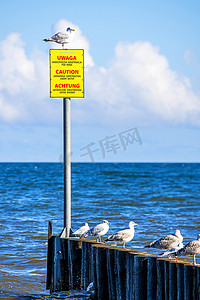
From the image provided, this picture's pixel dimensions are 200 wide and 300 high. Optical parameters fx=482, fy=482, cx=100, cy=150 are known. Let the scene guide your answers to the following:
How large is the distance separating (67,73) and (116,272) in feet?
11.2

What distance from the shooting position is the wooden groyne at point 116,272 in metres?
6.12

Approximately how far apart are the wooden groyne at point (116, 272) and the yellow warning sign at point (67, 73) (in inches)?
98.3

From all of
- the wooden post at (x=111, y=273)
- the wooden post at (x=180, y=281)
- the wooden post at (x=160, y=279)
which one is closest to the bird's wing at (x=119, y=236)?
the wooden post at (x=111, y=273)

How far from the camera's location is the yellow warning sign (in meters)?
8.24

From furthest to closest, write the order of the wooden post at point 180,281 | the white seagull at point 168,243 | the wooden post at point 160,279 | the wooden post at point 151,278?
1. the white seagull at point 168,243
2. the wooden post at point 151,278
3. the wooden post at point 160,279
4. the wooden post at point 180,281

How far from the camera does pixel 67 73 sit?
326 inches

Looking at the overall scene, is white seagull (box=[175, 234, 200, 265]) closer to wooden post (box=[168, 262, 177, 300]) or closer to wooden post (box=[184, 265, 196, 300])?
wooden post (box=[168, 262, 177, 300])

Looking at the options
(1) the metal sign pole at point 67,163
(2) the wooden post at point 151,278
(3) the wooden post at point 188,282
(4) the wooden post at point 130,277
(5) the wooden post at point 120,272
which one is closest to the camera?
(3) the wooden post at point 188,282

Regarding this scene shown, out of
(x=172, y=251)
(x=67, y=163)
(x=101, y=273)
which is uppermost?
(x=67, y=163)

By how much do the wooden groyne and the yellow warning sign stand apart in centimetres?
250

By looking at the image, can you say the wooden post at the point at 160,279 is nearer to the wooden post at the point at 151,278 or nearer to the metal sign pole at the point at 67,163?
the wooden post at the point at 151,278

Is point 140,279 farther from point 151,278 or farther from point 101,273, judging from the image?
point 101,273

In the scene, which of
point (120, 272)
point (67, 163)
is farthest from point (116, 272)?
point (67, 163)

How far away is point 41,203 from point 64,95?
17.6 m
